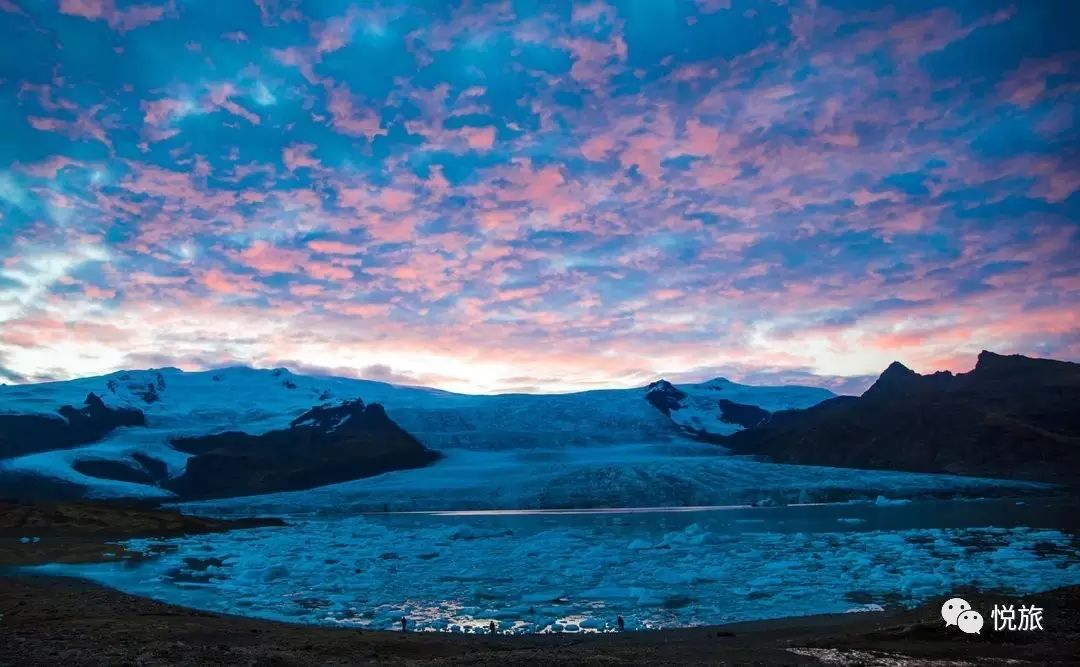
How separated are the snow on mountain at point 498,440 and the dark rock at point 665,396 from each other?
53 centimetres

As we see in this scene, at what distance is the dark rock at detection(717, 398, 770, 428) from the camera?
121m

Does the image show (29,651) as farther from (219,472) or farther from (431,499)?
(219,472)

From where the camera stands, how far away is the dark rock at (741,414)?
12131 centimetres

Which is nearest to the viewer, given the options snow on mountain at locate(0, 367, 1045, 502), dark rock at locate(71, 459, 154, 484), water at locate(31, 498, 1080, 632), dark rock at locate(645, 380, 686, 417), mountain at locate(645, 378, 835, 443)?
water at locate(31, 498, 1080, 632)

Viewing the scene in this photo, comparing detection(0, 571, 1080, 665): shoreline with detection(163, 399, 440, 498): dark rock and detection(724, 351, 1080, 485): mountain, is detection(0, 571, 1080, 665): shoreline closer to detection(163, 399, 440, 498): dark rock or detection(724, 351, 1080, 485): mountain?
detection(724, 351, 1080, 485): mountain

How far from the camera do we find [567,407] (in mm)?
93750

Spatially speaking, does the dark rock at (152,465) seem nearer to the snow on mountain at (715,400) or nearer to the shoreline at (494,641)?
the snow on mountain at (715,400)

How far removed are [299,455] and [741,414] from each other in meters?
69.9

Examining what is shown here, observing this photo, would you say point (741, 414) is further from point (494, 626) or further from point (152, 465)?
point (494, 626)

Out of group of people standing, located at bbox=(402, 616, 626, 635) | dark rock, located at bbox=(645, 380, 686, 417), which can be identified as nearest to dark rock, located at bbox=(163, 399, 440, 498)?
dark rock, located at bbox=(645, 380, 686, 417)

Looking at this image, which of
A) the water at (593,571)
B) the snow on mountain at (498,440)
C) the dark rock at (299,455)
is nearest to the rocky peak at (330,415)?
the dark rock at (299,455)

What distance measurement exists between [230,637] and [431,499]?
158ft

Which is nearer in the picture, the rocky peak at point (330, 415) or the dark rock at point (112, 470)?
the dark rock at point (112, 470)

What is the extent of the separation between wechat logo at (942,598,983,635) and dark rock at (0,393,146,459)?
111 metres
